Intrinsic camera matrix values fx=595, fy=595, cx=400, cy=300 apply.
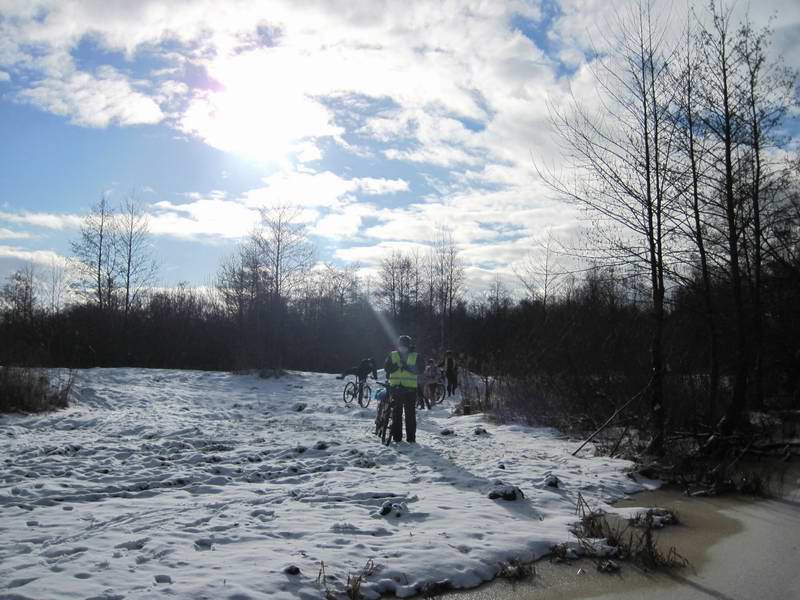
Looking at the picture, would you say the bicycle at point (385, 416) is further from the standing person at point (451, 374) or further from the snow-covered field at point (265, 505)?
the standing person at point (451, 374)

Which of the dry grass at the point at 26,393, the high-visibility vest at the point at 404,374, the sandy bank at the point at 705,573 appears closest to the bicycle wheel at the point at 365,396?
the high-visibility vest at the point at 404,374

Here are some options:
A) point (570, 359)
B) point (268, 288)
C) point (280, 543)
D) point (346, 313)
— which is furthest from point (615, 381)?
point (346, 313)

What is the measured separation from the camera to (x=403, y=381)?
12.0 metres

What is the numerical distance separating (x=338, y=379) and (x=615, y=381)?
58.2 feet

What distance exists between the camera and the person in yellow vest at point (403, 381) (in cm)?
1201

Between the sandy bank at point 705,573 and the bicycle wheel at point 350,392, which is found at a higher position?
the bicycle wheel at point 350,392

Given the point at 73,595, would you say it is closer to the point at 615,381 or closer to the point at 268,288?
the point at 615,381

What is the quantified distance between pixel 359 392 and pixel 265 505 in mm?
14087

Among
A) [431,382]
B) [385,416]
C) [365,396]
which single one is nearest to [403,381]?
[385,416]

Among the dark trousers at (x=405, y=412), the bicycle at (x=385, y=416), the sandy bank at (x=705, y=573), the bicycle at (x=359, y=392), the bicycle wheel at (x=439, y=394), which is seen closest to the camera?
the sandy bank at (x=705, y=573)

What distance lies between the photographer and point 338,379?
30.4m

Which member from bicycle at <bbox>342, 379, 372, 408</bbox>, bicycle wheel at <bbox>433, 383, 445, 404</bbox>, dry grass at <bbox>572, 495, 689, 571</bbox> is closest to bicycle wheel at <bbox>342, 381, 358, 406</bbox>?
bicycle at <bbox>342, 379, 372, 408</bbox>

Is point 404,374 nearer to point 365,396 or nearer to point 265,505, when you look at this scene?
point 265,505

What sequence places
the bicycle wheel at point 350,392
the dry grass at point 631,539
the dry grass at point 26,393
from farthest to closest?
the bicycle wheel at point 350,392 < the dry grass at point 26,393 < the dry grass at point 631,539
